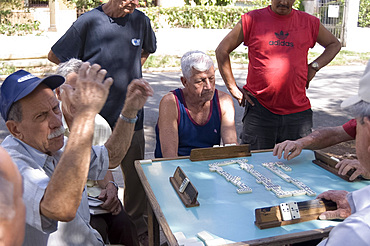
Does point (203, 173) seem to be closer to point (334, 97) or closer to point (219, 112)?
point (219, 112)

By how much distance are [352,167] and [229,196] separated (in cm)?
84

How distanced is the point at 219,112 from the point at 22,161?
186 centimetres

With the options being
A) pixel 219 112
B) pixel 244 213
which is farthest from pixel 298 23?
pixel 244 213

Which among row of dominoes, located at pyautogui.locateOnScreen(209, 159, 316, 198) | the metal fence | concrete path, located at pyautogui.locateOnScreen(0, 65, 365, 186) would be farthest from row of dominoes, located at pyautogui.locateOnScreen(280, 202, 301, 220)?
the metal fence

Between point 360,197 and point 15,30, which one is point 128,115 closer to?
point 360,197

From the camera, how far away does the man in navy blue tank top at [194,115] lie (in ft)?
10.8

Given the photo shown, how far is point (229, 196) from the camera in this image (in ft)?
7.86

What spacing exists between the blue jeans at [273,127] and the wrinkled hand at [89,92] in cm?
231

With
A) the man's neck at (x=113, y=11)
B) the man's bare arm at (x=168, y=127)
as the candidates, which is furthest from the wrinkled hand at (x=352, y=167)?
the man's neck at (x=113, y=11)

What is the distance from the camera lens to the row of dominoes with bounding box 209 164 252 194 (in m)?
2.44

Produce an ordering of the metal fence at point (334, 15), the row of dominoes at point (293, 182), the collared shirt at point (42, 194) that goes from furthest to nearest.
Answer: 1. the metal fence at point (334, 15)
2. the row of dominoes at point (293, 182)
3. the collared shirt at point (42, 194)

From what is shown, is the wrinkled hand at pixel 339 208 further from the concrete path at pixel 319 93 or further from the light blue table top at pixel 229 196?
the concrete path at pixel 319 93

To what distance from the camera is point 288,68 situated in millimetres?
3820

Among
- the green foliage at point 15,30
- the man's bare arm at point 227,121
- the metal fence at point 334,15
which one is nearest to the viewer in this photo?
the man's bare arm at point 227,121
